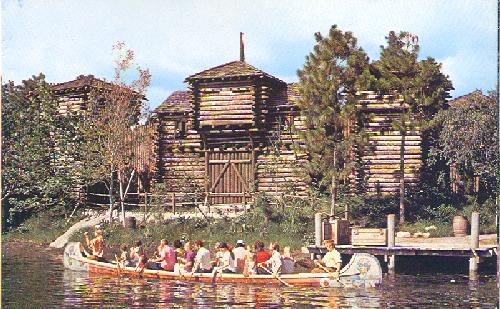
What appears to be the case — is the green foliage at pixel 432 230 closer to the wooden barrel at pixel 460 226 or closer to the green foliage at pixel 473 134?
the wooden barrel at pixel 460 226

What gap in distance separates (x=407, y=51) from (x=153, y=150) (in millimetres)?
16052

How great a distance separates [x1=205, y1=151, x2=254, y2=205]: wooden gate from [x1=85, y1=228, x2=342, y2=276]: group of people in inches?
521

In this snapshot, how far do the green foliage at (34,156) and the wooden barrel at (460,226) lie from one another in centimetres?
1939

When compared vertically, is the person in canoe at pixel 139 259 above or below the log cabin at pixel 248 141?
below

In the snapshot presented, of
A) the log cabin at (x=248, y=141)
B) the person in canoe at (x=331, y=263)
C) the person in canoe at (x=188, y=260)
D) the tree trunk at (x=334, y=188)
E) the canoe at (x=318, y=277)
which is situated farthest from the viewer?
the log cabin at (x=248, y=141)

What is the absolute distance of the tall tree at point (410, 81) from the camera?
99.8 ft

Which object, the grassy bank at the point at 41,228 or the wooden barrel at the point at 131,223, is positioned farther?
the grassy bank at the point at 41,228

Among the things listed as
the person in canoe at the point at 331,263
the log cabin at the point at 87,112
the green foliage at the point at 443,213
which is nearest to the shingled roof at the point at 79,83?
the log cabin at the point at 87,112

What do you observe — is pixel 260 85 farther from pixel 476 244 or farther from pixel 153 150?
pixel 476 244

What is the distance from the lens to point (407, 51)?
1198 inches

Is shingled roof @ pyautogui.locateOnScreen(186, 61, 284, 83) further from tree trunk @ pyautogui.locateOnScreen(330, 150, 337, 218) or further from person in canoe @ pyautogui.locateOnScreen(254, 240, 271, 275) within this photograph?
person in canoe @ pyautogui.locateOnScreen(254, 240, 271, 275)

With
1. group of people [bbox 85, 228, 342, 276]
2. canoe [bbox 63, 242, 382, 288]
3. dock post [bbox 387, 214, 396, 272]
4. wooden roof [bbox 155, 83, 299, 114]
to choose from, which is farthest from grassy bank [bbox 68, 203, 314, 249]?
wooden roof [bbox 155, 83, 299, 114]

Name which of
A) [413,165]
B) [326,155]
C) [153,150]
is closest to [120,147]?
[153,150]

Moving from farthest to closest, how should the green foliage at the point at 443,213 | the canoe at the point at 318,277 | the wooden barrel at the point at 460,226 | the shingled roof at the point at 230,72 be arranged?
the shingled roof at the point at 230,72 < the green foliage at the point at 443,213 < the wooden barrel at the point at 460,226 < the canoe at the point at 318,277
